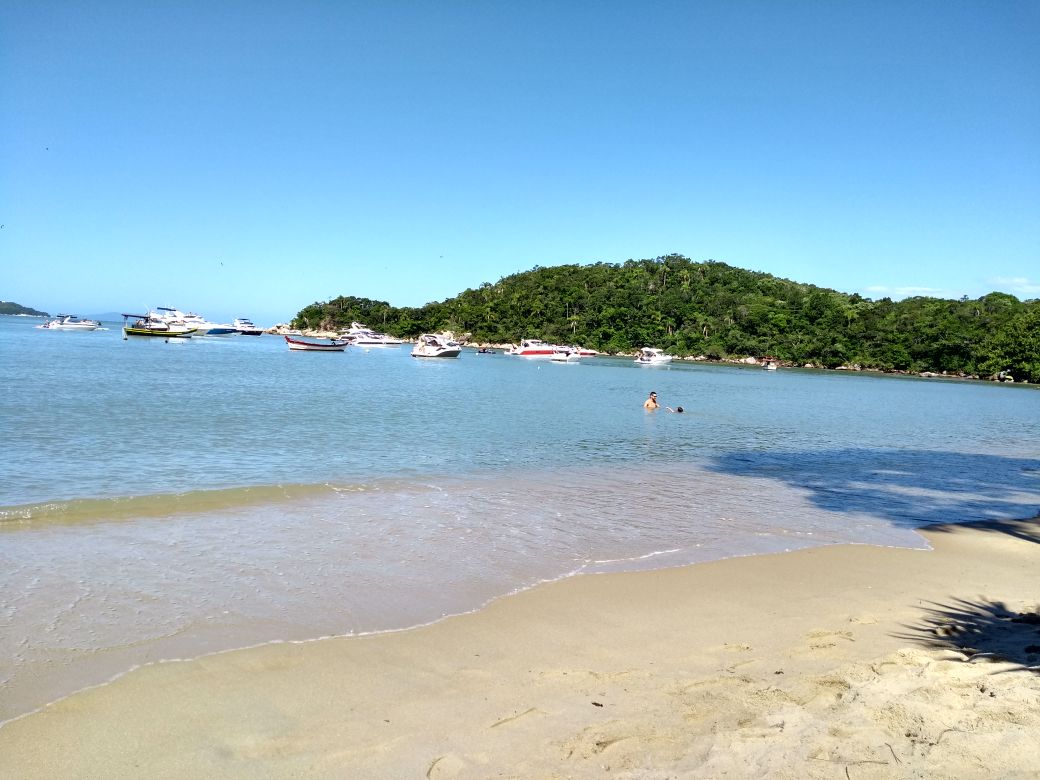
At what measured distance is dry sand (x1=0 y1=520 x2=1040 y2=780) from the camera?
4.37m

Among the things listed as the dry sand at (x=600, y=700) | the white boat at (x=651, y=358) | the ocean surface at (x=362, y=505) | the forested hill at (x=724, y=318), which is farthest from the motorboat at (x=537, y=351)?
the dry sand at (x=600, y=700)

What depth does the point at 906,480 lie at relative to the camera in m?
18.3

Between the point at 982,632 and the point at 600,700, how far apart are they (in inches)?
164

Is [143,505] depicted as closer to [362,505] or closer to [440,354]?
[362,505]

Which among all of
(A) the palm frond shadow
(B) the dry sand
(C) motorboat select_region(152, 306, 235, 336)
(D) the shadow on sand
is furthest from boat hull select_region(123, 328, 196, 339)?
(A) the palm frond shadow

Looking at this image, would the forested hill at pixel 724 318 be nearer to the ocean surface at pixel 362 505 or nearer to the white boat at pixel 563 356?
the white boat at pixel 563 356

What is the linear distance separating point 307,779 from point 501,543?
20.8 ft

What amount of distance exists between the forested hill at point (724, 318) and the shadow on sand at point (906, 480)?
96522 mm

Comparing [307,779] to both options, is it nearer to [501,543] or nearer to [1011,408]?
[501,543]

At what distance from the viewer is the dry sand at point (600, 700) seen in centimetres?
437

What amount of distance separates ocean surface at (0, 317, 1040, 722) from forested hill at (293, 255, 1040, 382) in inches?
3683

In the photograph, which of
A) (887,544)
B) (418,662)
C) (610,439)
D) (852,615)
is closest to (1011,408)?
(610,439)

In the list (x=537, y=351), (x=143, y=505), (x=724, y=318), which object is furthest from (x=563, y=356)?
(x=143, y=505)

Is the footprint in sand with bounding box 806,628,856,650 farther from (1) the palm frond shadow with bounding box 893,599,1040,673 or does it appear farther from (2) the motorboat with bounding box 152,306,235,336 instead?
(2) the motorboat with bounding box 152,306,235,336
